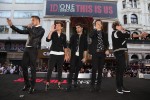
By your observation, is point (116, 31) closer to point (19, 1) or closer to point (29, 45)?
point (29, 45)

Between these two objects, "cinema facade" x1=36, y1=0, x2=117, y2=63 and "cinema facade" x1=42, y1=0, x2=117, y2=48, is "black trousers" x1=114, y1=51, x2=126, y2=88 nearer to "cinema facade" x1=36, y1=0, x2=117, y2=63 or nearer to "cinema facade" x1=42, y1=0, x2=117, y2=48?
"cinema facade" x1=36, y1=0, x2=117, y2=63

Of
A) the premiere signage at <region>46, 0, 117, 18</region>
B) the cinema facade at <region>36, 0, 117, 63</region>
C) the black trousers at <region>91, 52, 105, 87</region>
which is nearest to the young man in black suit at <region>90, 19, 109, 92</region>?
the black trousers at <region>91, 52, 105, 87</region>

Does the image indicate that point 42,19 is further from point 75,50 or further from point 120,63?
point 120,63

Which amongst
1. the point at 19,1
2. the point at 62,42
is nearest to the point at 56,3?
the point at 19,1

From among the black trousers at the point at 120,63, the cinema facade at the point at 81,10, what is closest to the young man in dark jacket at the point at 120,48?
the black trousers at the point at 120,63

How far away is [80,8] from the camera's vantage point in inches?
1432

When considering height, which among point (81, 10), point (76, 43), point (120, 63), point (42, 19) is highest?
point (81, 10)

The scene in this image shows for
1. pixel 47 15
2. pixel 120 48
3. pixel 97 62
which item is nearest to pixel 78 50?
pixel 97 62

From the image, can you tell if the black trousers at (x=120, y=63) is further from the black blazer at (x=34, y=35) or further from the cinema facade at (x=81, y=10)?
the cinema facade at (x=81, y=10)

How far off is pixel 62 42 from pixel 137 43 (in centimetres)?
3683

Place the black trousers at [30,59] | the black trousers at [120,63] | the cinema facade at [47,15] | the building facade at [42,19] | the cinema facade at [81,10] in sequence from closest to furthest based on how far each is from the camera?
the black trousers at [30,59] < the black trousers at [120,63] < the cinema facade at [81,10] < the cinema facade at [47,15] < the building facade at [42,19]

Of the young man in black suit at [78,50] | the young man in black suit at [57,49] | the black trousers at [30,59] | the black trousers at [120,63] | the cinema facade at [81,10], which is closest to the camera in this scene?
the black trousers at [30,59]

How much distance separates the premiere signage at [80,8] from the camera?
3629 cm

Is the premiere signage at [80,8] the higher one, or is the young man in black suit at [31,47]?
the premiere signage at [80,8]
